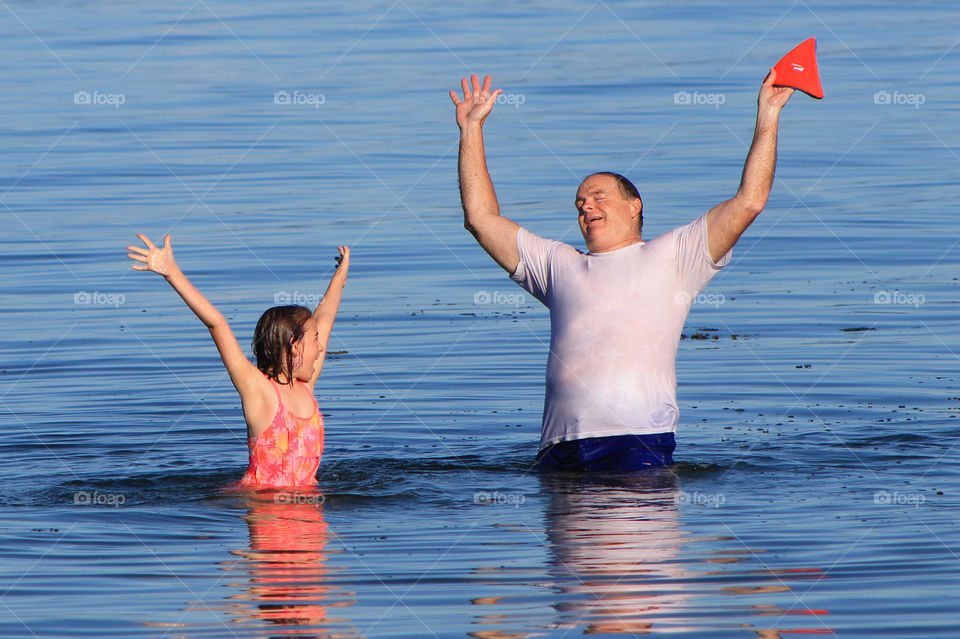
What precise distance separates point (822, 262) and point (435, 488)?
6.79 m

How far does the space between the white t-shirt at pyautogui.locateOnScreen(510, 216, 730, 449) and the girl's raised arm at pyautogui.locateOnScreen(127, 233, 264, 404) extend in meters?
1.44

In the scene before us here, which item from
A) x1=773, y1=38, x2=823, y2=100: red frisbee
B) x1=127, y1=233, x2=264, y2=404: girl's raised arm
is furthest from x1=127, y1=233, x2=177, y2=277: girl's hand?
x1=773, y1=38, x2=823, y2=100: red frisbee

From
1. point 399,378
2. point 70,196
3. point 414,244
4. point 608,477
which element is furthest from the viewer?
point 70,196

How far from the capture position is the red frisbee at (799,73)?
274 inches

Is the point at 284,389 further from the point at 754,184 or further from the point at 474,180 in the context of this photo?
the point at 754,184

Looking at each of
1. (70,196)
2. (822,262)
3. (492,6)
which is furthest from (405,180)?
(492,6)

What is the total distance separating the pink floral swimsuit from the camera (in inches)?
284

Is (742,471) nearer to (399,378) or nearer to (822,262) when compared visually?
(399,378)

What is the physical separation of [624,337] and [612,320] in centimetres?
10

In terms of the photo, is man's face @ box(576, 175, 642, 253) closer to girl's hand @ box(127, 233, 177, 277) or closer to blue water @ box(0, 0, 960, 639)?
blue water @ box(0, 0, 960, 639)

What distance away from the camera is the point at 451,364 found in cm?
1057

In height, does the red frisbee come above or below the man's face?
above

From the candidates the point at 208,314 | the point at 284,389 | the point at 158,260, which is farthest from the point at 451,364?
the point at 158,260

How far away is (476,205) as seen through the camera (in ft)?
24.3
